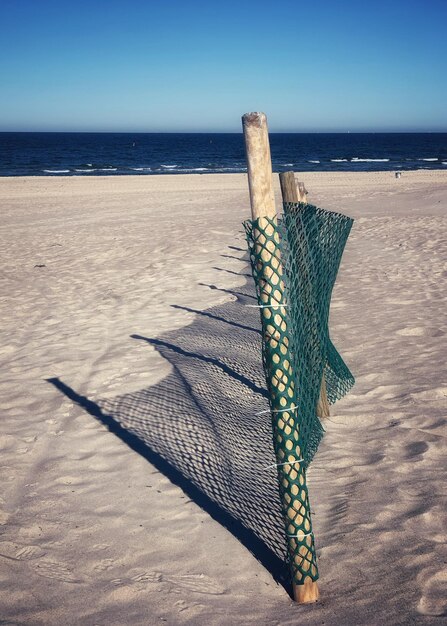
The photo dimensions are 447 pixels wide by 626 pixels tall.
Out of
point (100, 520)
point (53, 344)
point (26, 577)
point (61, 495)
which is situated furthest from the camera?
point (53, 344)

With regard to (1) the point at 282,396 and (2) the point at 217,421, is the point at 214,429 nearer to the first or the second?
(2) the point at 217,421

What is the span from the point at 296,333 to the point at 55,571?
6.17 feet

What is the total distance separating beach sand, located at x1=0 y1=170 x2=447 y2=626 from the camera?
297 cm

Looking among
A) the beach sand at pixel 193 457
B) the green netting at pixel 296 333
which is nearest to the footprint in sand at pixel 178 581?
the beach sand at pixel 193 457

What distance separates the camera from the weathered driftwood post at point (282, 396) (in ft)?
9.17

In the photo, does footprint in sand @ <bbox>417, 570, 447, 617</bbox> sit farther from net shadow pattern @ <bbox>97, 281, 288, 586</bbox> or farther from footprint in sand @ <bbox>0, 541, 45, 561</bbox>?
footprint in sand @ <bbox>0, 541, 45, 561</bbox>

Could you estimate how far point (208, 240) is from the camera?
13.4 meters

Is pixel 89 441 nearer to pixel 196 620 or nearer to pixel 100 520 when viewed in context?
pixel 100 520

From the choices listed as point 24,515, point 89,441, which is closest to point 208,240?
point 89,441

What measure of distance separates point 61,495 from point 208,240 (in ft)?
32.6

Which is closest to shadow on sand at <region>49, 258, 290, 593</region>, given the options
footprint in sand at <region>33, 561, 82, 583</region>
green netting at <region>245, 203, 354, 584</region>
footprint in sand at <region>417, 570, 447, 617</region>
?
green netting at <region>245, 203, 354, 584</region>

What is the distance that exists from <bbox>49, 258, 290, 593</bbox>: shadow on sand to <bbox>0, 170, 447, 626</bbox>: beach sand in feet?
0.06

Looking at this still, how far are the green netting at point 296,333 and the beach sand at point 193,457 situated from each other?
0.39m

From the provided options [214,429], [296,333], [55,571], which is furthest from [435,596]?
[214,429]
